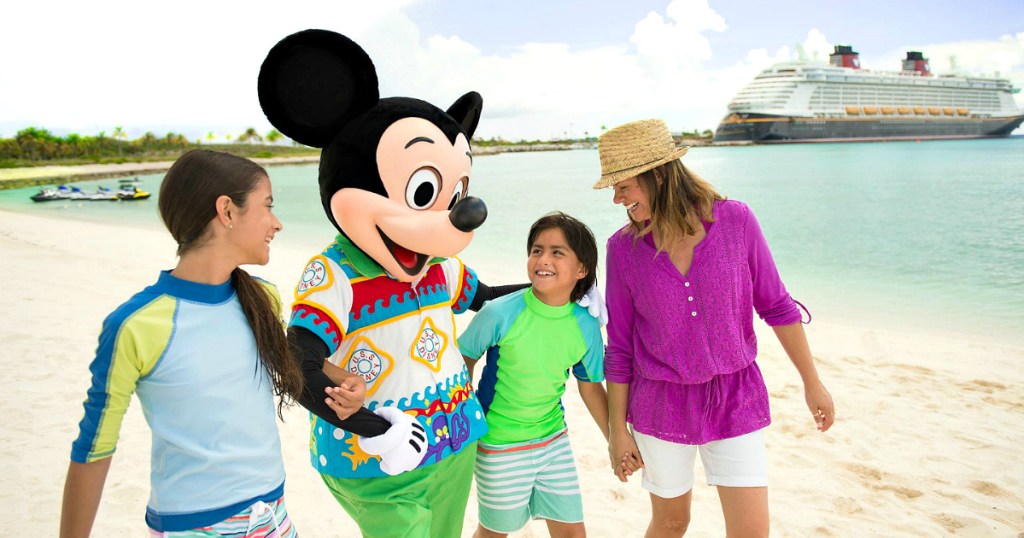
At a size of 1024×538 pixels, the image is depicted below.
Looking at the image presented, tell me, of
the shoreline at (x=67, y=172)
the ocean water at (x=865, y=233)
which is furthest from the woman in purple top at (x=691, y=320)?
the shoreline at (x=67, y=172)

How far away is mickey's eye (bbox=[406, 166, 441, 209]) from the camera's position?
1.99m

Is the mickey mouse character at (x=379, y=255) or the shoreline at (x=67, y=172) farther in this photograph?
the shoreline at (x=67, y=172)

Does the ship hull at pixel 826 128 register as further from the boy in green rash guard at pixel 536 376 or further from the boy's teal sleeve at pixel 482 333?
the boy's teal sleeve at pixel 482 333

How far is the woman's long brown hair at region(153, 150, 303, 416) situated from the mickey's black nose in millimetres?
547

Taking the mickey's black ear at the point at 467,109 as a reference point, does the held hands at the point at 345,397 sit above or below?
below

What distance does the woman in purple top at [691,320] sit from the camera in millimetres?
2115

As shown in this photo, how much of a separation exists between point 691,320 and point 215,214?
4.68ft

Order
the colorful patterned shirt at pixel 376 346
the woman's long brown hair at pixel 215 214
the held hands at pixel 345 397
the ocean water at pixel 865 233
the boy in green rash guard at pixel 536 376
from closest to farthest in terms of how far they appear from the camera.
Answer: the woman's long brown hair at pixel 215 214, the held hands at pixel 345 397, the colorful patterned shirt at pixel 376 346, the boy in green rash guard at pixel 536 376, the ocean water at pixel 865 233

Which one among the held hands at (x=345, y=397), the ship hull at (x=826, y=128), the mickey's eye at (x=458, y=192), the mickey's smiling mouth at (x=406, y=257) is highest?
the ship hull at (x=826, y=128)

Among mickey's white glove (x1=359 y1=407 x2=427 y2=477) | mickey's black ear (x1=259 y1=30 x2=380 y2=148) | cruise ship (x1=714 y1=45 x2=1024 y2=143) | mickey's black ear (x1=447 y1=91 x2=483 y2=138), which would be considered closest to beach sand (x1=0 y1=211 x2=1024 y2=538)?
mickey's white glove (x1=359 y1=407 x2=427 y2=477)

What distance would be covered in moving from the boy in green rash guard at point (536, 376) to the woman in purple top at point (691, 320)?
16 centimetres

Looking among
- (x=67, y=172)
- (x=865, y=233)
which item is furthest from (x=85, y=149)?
(x=865, y=233)

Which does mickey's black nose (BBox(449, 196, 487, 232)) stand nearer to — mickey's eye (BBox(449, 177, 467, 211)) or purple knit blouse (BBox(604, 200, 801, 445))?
mickey's eye (BBox(449, 177, 467, 211))

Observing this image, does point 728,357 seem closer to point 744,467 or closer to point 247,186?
point 744,467
